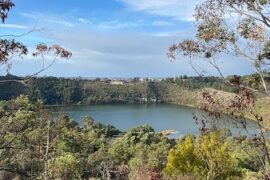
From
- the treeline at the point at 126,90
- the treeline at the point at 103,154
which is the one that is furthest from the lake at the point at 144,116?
the treeline at the point at 103,154

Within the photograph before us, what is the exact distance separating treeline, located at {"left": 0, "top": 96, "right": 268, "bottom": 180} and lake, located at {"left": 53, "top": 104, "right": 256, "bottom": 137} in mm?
31048

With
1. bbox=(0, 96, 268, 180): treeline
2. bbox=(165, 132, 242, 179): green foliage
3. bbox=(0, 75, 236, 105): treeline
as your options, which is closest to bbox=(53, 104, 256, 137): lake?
bbox=(0, 75, 236, 105): treeline

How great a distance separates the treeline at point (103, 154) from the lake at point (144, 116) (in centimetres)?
3105

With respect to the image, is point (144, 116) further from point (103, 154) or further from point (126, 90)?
point (103, 154)

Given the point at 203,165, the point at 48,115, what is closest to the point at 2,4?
the point at 48,115

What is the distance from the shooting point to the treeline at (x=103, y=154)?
886 centimetres

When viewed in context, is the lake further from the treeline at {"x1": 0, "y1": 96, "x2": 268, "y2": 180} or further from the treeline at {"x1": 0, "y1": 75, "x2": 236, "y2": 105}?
the treeline at {"x1": 0, "y1": 96, "x2": 268, "y2": 180}

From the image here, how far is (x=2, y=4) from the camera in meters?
5.20

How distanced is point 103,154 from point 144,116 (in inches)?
2407

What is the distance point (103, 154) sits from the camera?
32.2 metres

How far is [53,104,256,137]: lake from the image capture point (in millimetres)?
75812

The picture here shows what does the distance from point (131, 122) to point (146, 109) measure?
26058 millimetres

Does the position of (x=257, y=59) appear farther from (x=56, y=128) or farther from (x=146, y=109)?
(x=146, y=109)

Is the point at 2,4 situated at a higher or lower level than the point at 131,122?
higher
